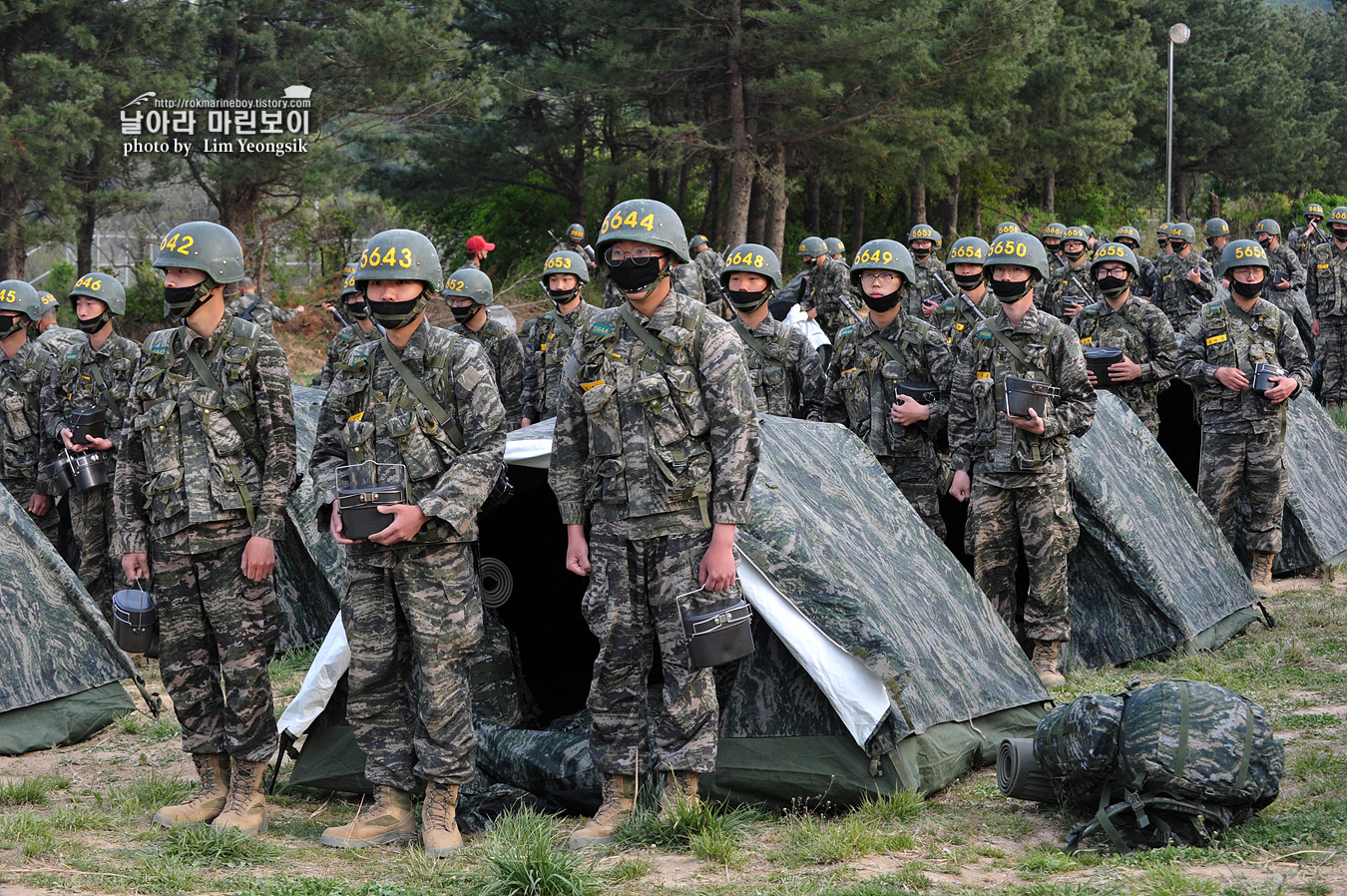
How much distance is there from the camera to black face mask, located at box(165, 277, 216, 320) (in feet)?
17.0

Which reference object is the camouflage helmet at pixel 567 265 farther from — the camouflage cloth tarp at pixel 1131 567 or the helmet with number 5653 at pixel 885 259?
the camouflage cloth tarp at pixel 1131 567

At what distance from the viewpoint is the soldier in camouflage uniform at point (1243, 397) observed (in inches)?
362

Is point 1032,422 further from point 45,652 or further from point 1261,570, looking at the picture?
point 45,652

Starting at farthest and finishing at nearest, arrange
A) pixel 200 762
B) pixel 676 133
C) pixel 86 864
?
pixel 676 133 < pixel 200 762 < pixel 86 864

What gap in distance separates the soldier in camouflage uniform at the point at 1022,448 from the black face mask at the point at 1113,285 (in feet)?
9.60

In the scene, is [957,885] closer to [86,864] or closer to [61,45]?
[86,864]

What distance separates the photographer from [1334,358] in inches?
599

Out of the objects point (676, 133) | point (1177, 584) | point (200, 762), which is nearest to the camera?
point (200, 762)

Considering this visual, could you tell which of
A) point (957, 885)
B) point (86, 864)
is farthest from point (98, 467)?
point (957, 885)

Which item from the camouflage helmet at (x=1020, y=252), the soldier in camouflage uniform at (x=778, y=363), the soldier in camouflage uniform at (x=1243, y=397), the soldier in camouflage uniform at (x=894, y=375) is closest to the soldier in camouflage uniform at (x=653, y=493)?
the camouflage helmet at (x=1020, y=252)

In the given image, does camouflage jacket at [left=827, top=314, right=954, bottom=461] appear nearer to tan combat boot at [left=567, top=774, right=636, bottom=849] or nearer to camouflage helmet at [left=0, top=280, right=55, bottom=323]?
tan combat boot at [left=567, top=774, right=636, bottom=849]

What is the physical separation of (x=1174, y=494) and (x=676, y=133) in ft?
41.9

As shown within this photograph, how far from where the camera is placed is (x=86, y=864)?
4645 mm

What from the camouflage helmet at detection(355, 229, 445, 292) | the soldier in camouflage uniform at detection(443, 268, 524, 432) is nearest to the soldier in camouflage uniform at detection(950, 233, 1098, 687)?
the camouflage helmet at detection(355, 229, 445, 292)
